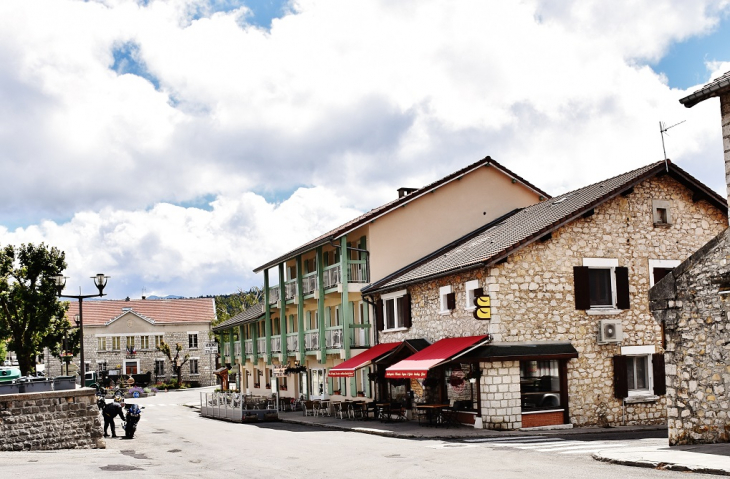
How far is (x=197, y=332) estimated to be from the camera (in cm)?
7962

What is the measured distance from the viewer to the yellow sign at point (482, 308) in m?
→ 24.3

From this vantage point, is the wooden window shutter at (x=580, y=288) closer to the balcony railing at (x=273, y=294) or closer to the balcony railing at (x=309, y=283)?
the balcony railing at (x=309, y=283)

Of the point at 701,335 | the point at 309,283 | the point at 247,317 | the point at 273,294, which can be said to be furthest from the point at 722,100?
the point at 247,317

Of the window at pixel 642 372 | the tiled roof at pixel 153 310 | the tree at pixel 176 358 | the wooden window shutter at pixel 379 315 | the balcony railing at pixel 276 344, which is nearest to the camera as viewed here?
the window at pixel 642 372

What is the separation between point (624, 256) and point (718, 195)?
4202 millimetres

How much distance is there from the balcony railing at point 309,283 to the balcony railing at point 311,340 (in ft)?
6.13

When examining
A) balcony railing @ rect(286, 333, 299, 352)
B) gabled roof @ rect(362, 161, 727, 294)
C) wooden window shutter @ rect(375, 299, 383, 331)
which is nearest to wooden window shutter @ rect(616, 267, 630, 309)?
gabled roof @ rect(362, 161, 727, 294)

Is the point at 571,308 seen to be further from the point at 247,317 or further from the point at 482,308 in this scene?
the point at 247,317

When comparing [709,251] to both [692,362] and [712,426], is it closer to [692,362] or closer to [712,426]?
[692,362]

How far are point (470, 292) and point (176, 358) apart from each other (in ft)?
177

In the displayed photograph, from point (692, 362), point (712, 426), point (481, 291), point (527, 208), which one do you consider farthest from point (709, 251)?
point (527, 208)

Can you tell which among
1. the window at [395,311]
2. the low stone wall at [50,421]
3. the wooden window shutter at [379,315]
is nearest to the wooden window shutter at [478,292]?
the window at [395,311]

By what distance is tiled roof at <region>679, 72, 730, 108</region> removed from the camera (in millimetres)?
16234

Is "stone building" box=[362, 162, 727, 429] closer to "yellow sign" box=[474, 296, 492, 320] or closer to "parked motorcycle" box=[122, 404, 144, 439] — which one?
"yellow sign" box=[474, 296, 492, 320]
